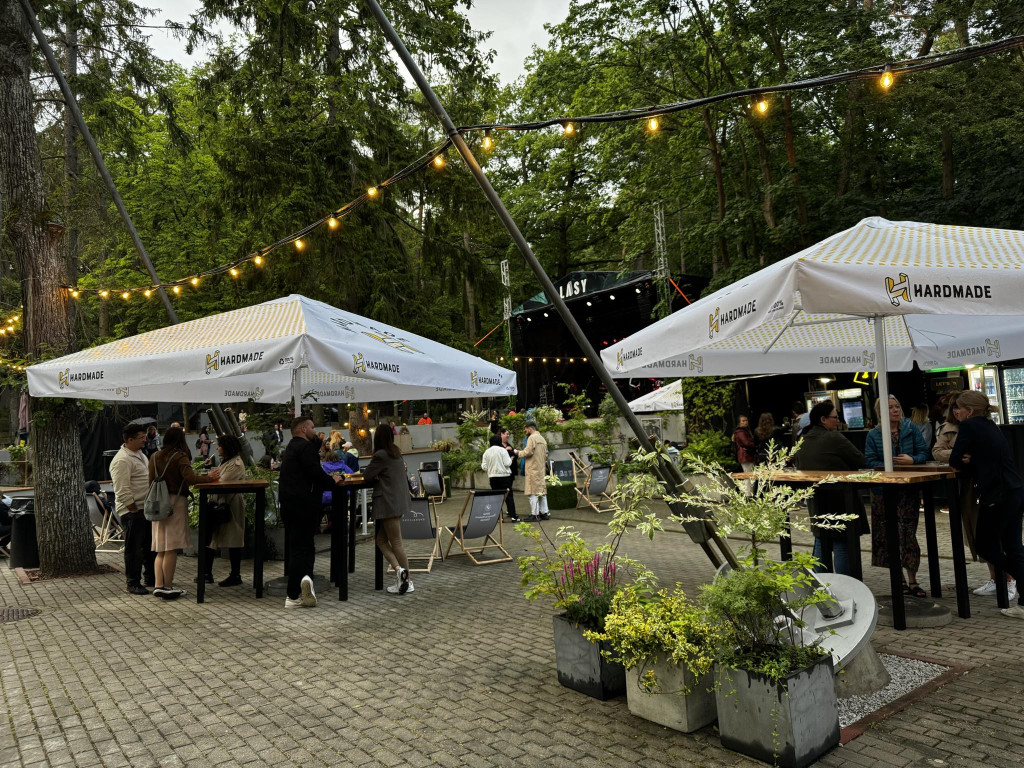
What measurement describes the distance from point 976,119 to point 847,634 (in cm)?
1213

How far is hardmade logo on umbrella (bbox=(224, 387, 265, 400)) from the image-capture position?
10.2m

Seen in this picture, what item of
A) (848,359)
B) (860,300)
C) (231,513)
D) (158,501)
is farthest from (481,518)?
(860,300)

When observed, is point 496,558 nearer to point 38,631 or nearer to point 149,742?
point 38,631

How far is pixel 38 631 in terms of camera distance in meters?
6.39

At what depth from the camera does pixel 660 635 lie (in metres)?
3.66

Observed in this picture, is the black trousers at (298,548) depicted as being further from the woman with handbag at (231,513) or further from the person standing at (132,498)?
the person standing at (132,498)

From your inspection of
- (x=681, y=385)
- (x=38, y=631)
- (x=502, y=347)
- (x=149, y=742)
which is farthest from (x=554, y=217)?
(x=149, y=742)

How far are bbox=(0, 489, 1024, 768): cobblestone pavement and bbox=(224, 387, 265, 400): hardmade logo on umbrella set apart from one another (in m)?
3.59

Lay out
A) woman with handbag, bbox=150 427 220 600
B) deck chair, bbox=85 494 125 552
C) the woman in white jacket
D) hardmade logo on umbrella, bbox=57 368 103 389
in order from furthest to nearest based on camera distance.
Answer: the woman in white jacket, deck chair, bbox=85 494 125 552, hardmade logo on umbrella, bbox=57 368 103 389, woman with handbag, bbox=150 427 220 600

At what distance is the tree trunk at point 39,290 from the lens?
9023mm

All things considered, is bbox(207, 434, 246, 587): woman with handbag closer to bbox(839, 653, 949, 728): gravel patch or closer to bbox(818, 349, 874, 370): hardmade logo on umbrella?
bbox(839, 653, 949, 728): gravel patch

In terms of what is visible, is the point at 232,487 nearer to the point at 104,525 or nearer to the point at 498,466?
the point at 498,466

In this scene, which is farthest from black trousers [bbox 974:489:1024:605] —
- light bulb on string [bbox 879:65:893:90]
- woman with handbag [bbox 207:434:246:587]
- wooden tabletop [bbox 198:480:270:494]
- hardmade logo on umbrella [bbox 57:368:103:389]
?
hardmade logo on umbrella [bbox 57:368:103:389]

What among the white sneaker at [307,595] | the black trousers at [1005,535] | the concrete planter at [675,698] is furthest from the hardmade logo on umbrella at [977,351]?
the white sneaker at [307,595]
